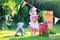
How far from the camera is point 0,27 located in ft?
5.84

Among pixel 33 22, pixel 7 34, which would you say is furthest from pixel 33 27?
pixel 7 34

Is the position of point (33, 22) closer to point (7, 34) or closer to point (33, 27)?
point (33, 27)

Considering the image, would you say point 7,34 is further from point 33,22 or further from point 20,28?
point 33,22

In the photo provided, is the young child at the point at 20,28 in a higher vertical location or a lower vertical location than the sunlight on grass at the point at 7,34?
higher

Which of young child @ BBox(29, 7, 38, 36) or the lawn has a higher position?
young child @ BBox(29, 7, 38, 36)

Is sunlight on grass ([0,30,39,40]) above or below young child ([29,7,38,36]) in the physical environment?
below

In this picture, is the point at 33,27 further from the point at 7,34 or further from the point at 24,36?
the point at 7,34

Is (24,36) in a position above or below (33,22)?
below

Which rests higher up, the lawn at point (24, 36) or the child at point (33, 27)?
the child at point (33, 27)

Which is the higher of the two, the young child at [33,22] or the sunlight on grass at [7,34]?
the young child at [33,22]

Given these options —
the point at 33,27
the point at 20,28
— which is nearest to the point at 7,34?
the point at 20,28

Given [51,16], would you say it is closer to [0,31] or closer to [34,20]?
[34,20]

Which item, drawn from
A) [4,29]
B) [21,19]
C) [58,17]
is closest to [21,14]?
[21,19]

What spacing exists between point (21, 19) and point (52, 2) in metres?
0.28
